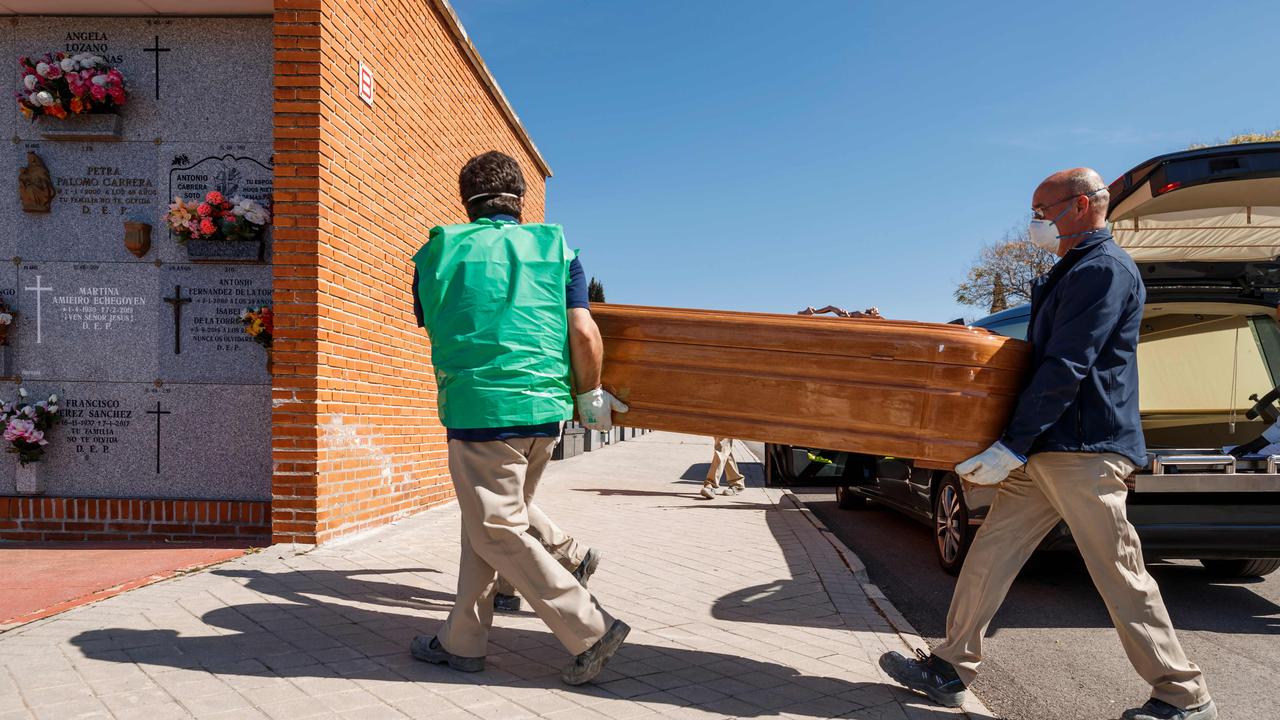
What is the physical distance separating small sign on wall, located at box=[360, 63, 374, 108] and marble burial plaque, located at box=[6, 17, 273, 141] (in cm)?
65

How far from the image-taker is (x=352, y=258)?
20.3ft

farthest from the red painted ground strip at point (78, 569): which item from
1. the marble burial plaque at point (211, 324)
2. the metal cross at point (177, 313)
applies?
the metal cross at point (177, 313)

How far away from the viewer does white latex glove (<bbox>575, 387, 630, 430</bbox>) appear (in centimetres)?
342

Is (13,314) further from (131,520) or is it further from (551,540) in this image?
(551,540)

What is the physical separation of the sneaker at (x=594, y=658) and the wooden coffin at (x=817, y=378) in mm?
829

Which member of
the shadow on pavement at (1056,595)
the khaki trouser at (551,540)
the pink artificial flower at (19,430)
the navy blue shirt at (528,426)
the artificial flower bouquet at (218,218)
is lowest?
the shadow on pavement at (1056,595)

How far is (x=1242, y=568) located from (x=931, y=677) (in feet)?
14.5

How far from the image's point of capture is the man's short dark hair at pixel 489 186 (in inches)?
135

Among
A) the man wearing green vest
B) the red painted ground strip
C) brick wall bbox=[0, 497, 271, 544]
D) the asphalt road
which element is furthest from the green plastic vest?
brick wall bbox=[0, 497, 271, 544]

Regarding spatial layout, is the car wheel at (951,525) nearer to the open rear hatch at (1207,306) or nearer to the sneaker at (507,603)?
the open rear hatch at (1207,306)

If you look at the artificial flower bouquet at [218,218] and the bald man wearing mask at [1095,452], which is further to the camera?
the artificial flower bouquet at [218,218]

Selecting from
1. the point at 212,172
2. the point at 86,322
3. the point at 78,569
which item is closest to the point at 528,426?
the point at 78,569

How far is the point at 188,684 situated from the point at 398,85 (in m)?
5.33

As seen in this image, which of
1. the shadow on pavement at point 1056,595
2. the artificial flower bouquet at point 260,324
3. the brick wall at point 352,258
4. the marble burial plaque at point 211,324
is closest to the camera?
the shadow on pavement at point 1056,595
